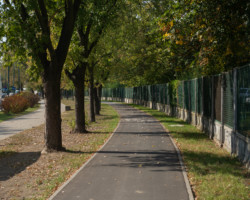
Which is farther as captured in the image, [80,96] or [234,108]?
[80,96]

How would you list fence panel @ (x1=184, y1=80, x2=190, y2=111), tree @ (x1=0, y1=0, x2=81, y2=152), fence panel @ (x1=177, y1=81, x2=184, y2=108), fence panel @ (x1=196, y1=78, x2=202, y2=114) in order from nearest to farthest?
tree @ (x1=0, y1=0, x2=81, y2=152) → fence panel @ (x1=196, y1=78, x2=202, y2=114) → fence panel @ (x1=184, y1=80, x2=190, y2=111) → fence panel @ (x1=177, y1=81, x2=184, y2=108)

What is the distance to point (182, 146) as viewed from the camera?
11617mm

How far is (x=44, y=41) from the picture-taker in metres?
10.3

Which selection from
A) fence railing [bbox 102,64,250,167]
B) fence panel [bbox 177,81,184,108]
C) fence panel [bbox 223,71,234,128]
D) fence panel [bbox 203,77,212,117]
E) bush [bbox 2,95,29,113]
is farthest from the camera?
bush [bbox 2,95,29,113]

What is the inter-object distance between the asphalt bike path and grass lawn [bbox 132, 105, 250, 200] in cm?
31

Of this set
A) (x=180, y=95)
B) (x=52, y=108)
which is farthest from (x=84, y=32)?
(x=180, y=95)

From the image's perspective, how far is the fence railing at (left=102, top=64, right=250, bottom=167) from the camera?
28.3 feet

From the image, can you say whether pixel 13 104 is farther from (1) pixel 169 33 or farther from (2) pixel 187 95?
(1) pixel 169 33

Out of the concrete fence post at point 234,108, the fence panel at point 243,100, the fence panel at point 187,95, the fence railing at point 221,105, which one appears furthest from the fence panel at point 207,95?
the fence panel at point 187,95

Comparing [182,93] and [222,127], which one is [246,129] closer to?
[222,127]

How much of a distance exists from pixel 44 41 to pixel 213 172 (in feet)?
21.2

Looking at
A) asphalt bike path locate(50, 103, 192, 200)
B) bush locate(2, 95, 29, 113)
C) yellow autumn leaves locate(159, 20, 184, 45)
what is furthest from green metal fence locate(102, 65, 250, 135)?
bush locate(2, 95, 29, 113)

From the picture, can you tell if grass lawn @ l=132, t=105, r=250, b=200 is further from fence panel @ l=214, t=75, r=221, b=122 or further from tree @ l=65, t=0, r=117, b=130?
tree @ l=65, t=0, r=117, b=130

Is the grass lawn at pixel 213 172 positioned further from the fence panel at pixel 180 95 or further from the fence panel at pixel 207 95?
the fence panel at pixel 180 95
